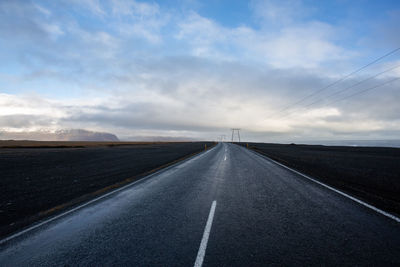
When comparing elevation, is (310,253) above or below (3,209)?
above

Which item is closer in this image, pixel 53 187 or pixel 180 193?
pixel 180 193

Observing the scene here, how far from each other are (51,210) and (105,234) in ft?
8.64

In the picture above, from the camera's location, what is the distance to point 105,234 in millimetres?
3514

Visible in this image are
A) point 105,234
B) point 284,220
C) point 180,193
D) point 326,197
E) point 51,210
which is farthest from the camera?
point 180,193

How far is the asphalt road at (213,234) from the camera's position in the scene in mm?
2721

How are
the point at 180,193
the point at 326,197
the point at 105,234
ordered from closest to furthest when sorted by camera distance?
the point at 105,234
the point at 326,197
the point at 180,193

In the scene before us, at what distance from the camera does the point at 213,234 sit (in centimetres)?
339

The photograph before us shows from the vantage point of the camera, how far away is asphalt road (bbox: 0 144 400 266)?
2.72 m

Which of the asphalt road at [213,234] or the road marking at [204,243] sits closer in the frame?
the road marking at [204,243]

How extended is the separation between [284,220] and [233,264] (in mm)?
2085

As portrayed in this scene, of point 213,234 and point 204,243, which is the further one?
point 213,234

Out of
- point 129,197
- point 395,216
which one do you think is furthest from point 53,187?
point 395,216

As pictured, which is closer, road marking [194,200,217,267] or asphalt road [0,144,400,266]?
road marking [194,200,217,267]

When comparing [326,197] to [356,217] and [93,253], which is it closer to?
[356,217]
